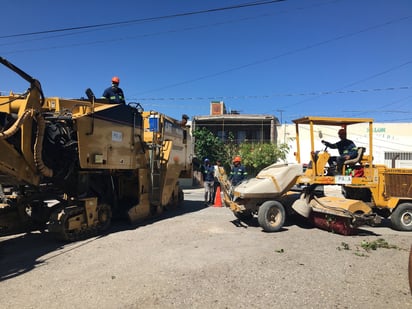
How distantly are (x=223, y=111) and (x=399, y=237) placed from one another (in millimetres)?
26746

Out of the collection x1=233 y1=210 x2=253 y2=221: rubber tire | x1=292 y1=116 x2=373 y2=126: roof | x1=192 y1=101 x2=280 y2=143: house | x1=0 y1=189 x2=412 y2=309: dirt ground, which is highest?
x1=192 y1=101 x2=280 y2=143: house

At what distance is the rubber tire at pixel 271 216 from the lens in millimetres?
8133

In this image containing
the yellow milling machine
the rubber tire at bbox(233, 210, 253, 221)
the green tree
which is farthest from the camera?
the green tree

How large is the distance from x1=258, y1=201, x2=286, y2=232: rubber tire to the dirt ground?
7.0 inches

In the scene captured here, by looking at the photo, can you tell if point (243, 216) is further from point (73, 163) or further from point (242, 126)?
point (242, 126)

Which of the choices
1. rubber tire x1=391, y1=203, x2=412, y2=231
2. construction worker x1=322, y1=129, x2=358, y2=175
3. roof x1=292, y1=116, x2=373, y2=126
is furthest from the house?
rubber tire x1=391, y1=203, x2=412, y2=231

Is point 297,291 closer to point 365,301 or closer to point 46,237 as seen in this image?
point 365,301

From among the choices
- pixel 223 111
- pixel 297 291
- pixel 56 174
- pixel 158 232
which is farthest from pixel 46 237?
pixel 223 111

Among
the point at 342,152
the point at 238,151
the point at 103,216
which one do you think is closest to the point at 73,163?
the point at 103,216

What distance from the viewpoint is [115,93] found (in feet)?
29.2

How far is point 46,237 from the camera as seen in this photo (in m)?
7.51

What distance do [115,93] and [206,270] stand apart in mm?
5300

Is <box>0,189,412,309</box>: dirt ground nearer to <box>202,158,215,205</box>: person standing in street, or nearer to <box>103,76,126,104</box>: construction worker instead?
<box>103,76,126,104</box>: construction worker

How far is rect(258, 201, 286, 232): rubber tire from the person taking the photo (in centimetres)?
813
